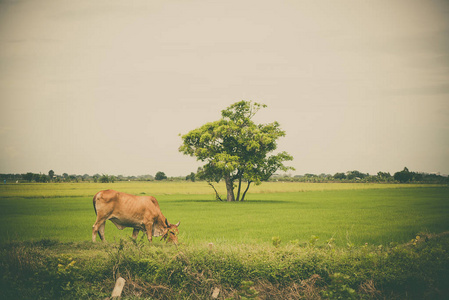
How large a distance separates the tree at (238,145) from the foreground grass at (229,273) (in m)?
38.2

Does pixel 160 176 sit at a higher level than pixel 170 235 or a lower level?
lower

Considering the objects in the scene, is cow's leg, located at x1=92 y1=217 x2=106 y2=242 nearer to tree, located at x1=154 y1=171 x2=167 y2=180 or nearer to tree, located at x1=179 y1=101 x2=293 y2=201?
tree, located at x1=179 y1=101 x2=293 y2=201

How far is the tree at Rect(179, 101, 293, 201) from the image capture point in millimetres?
48688

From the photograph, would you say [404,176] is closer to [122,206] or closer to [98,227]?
[122,206]

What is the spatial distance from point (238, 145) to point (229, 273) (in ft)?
136

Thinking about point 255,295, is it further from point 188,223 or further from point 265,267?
point 188,223

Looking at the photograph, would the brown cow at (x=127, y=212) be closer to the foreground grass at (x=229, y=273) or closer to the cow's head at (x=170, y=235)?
the cow's head at (x=170, y=235)

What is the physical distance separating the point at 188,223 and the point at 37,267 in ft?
51.3

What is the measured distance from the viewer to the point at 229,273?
9.33 meters

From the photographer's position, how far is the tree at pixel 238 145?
48.7m

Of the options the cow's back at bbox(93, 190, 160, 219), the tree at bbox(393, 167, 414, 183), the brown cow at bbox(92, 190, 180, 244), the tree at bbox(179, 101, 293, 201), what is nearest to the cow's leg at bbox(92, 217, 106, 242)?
the brown cow at bbox(92, 190, 180, 244)

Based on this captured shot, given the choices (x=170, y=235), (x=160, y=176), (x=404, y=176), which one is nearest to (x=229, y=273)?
(x=170, y=235)

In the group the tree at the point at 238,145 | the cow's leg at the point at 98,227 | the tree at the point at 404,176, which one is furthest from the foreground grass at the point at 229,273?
the tree at the point at 404,176

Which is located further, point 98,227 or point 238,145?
point 238,145
